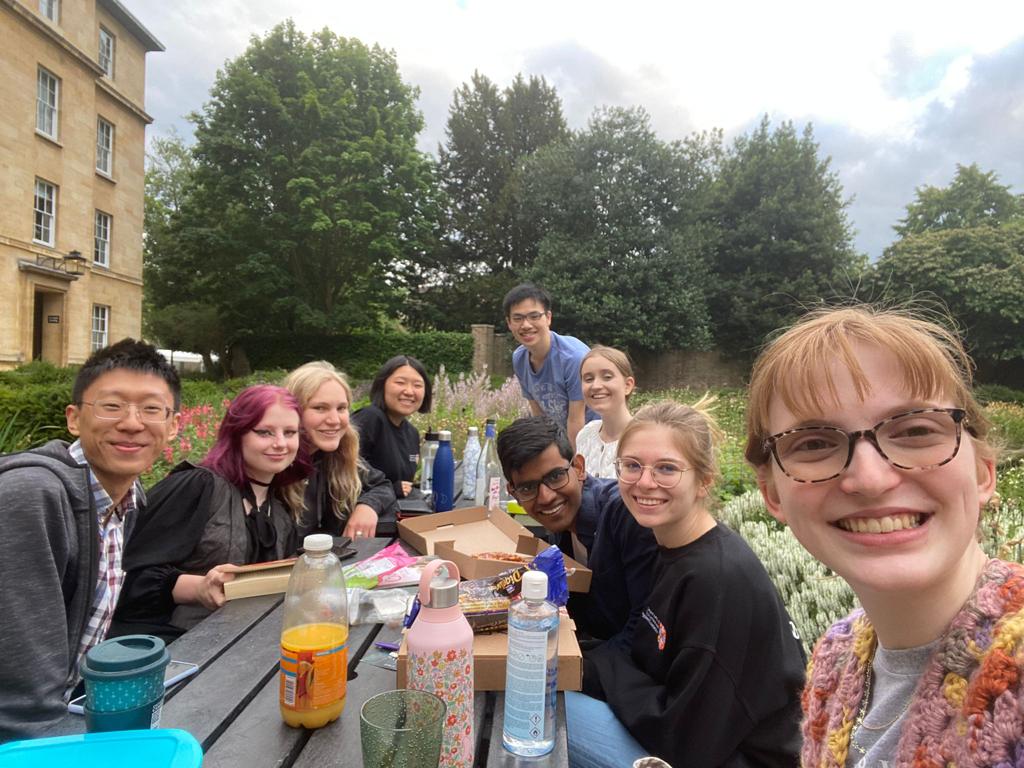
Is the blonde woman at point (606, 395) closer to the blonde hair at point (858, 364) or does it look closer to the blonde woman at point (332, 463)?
the blonde woman at point (332, 463)

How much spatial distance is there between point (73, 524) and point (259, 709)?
0.73m

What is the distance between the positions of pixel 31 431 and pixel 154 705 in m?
6.34

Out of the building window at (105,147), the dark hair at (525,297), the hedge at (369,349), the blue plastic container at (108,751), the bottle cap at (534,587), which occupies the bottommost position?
the blue plastic container at (108,751)

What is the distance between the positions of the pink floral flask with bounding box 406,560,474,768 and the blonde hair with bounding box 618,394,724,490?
109 centimetres

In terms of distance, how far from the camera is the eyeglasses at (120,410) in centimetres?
192

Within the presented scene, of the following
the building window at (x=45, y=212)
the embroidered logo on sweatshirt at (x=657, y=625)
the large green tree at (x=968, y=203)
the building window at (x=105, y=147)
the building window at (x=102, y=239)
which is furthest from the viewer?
the large green tree at (x=968, y=203)

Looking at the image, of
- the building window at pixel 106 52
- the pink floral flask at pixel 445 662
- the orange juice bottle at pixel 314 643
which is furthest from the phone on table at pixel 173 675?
the building window at pixel 106 52

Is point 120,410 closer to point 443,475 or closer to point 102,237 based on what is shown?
point 443,475

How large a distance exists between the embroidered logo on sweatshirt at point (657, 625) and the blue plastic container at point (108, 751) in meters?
1.33

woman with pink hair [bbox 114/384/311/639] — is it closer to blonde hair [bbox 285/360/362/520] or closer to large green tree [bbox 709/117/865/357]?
blonde hair [bbox 285/360/362/520]

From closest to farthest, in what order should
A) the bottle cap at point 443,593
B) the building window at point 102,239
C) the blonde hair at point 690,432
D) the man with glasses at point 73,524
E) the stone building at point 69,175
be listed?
the bottle cap at point 443,593 < the man with glasses at point 73,524 < the blonde hair at point 690,432 < the stone building at point 69,175 < the building window at point 102,239

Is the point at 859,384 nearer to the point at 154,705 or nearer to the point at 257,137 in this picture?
the point at 154,705

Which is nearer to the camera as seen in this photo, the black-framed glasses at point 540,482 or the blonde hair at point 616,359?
the black-framed glasses at point 540,482

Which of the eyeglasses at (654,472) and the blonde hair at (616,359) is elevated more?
the blonde hair at (616,359)
